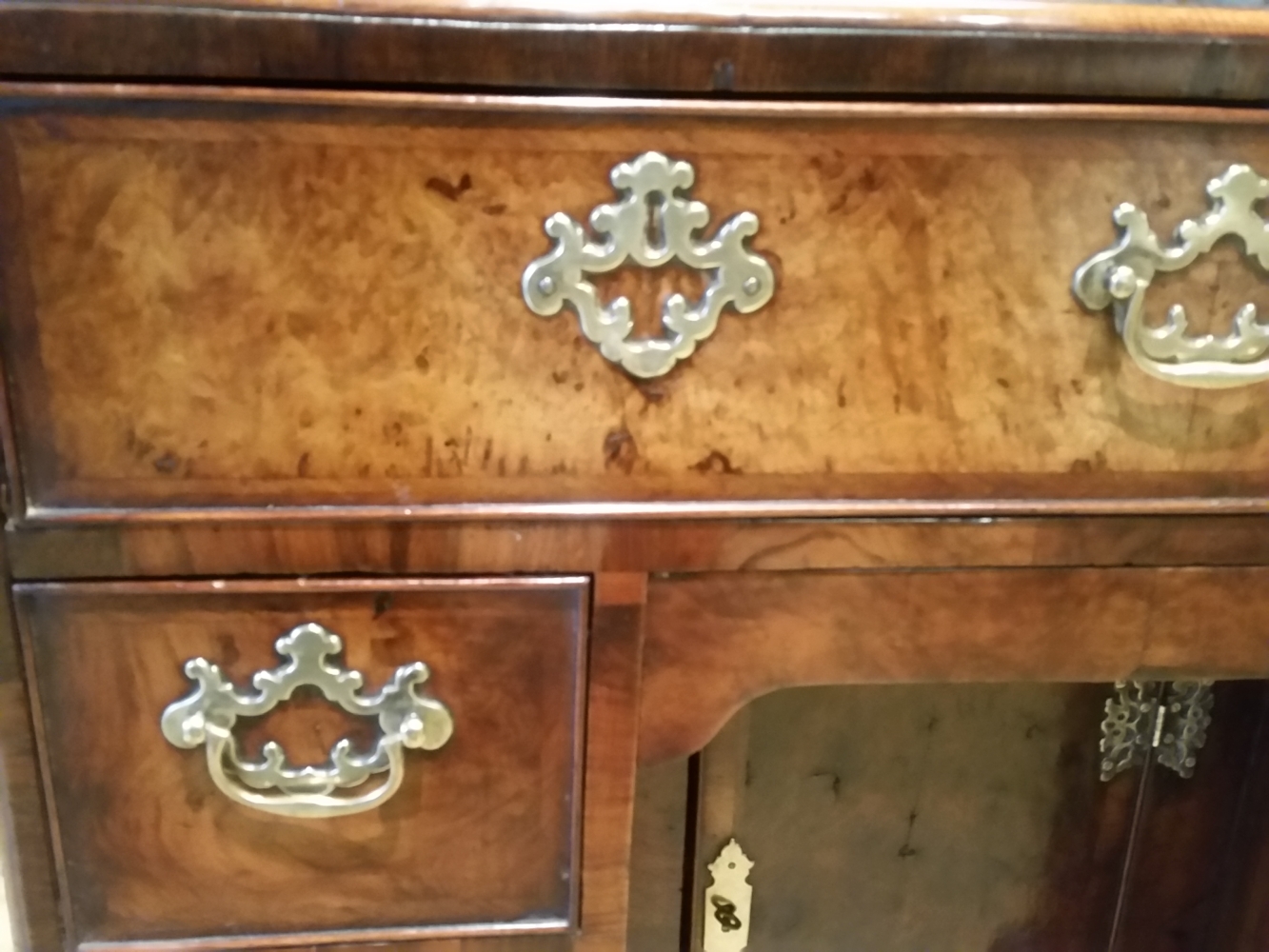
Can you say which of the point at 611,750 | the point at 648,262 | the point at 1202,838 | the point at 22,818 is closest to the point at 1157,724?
the point at 1202,838

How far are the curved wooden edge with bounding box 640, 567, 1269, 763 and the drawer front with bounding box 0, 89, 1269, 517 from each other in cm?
5

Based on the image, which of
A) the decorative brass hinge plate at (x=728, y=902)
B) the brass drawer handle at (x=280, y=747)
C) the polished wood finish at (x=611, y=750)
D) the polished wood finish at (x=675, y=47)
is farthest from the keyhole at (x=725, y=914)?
the polished wood finish at (x=675, y=47)

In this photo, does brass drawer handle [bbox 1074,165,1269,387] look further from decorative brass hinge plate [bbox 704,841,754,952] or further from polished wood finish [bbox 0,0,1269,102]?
decorative brass hinge plate [bbox 704,841,754,952]

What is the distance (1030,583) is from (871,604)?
0.26ft

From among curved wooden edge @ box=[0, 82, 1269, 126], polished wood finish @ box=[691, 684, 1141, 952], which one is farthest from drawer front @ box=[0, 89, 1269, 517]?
polished wood finish @ box=[691, 684, 1141, 952]

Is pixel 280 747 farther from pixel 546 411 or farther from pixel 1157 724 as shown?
pixel 1157 724

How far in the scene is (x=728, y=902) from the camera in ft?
2.63

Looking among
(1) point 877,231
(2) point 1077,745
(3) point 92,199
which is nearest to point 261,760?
(3) point 92,199

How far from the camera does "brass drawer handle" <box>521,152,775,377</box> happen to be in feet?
1.57

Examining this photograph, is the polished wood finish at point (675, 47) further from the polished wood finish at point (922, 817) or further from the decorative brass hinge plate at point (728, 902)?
the decorative brass hinge plate at point (728, 902)

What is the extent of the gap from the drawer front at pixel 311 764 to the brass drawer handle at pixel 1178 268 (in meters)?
0.27

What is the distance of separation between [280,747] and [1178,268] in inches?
18.1

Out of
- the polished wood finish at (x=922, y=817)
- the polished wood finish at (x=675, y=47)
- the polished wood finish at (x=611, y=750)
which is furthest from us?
the polished wood finish at (x=922, y=817)

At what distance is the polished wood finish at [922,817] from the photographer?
0.77 metres
